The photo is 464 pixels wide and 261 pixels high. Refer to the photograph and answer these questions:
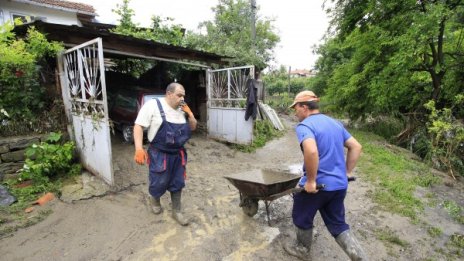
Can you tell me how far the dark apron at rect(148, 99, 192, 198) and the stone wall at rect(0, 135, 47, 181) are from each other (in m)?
3.10

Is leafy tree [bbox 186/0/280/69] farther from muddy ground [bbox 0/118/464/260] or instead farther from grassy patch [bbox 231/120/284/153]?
muddy ground [bbox 0/118/464/260]

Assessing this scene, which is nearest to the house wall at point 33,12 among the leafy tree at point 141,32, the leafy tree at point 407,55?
the leafy tree at point 141,32

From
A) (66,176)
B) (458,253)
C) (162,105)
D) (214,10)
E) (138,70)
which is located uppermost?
(214,10)

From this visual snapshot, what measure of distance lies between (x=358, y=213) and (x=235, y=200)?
A: 197cm

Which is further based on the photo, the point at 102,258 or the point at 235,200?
the point at 235,200

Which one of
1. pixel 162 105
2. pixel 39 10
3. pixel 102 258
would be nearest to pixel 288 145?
pixel 162 105

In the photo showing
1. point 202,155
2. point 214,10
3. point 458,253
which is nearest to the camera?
point 458,253

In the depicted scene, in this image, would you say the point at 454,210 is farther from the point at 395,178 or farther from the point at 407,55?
the point at 407,55

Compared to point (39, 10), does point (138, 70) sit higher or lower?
lower

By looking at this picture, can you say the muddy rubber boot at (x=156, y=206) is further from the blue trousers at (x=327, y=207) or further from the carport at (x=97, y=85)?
the blue trousers at (x=327, y=207)

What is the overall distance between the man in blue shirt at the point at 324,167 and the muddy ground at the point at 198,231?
2.05ft

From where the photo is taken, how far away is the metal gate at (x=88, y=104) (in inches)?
172

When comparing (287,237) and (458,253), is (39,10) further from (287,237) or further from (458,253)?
(458,253)

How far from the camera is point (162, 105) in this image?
130 inches
